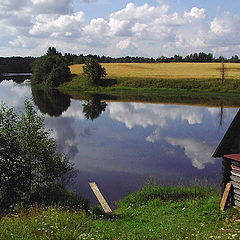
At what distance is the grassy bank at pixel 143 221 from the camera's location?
817 centimetres

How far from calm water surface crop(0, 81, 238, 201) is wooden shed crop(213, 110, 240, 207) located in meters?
6.48

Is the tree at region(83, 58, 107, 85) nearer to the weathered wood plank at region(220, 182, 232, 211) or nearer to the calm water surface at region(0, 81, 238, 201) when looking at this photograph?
the calm water surface at region(0, 81, 238, 201)

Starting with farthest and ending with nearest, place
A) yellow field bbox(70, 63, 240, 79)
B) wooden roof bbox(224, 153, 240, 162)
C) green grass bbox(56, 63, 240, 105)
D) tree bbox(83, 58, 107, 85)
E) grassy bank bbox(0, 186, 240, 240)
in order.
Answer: tree bbox(83, 58, 107, 85) → yellow field bbox(70, 63, 240, 79) → green grass bbox(56, 63, 240, 105) → wooden roof bbox(224, 153, 240, 162) → grassy bank bbox(0, 186, 240, 240)

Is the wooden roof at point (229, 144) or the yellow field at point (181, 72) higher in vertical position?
the yellow field at point (181, 72)

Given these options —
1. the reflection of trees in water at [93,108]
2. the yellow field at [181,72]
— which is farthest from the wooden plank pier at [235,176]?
the yellow field at [181,72]

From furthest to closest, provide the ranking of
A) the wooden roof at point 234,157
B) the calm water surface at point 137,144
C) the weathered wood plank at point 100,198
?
the calm water surface at point 137,144
the weathered wood plank at point 100,198
the wooden roof at point 234,157

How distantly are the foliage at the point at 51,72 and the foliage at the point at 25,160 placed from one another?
2947 inches

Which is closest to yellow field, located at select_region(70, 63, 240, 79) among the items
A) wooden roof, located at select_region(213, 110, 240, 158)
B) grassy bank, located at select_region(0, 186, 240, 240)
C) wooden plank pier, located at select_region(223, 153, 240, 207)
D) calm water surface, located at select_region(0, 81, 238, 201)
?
calm water surface, located at select_region(0, 81, 238, 201)

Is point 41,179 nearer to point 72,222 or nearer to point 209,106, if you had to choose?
point 72,222

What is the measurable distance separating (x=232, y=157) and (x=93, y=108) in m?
42.2

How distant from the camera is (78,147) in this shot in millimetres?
26938

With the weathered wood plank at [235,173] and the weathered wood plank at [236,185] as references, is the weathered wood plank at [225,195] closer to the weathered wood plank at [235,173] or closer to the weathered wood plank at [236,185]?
the weathered wood plank at [236,185]

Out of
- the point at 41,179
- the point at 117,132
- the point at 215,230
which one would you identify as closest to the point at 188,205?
the point at 215,230

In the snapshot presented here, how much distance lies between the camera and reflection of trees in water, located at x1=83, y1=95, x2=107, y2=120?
45781 millimetres
